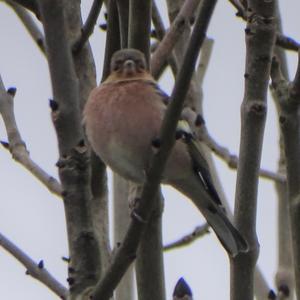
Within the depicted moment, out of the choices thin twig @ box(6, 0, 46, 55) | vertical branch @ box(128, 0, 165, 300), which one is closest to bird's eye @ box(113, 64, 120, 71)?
thin twig @ box(6, 0, 46, 55)

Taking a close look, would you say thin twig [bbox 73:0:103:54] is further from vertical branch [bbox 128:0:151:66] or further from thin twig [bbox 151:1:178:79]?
thin twig [bbox 151:1:178:79]

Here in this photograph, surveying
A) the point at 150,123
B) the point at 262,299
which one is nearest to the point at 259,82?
the point at 150,123

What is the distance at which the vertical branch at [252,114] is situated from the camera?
3.05 meters

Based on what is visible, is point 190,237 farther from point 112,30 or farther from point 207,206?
point 112,30

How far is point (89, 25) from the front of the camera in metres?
3.89

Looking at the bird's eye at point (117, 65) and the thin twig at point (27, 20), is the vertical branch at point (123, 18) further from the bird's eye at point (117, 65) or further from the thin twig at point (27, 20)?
the bird's eye at point (117, 65)

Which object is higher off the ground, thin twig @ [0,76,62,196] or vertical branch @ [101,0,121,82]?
vertical branch @ [101,0,121,82]

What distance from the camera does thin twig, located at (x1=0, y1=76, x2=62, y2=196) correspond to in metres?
3.69

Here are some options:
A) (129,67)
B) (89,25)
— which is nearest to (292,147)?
(89,25)

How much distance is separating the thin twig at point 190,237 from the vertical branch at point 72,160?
1.24 m

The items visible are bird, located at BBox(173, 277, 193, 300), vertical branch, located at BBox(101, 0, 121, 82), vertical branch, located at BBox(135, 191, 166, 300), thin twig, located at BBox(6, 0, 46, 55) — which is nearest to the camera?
bird, located at BBox(173, 277, 193, 300)

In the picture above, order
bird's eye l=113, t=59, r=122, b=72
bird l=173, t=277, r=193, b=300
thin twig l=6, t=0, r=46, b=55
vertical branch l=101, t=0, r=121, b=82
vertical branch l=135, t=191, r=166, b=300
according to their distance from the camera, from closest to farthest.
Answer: bird l=173, t=277, r=193, b=300, vertical branch l=135, t=191, r=166, b=300, vertical branch l=101, t=0, r=121, b=82, thin twig l=6, t=0, r=46, b=55, bird's eye l=113, t=59, r=122, b=72

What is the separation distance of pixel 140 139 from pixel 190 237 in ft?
2.37

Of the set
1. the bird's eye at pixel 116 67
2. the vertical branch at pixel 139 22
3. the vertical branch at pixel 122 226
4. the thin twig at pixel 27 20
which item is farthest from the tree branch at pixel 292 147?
the bird's eye at pixel 116 67
